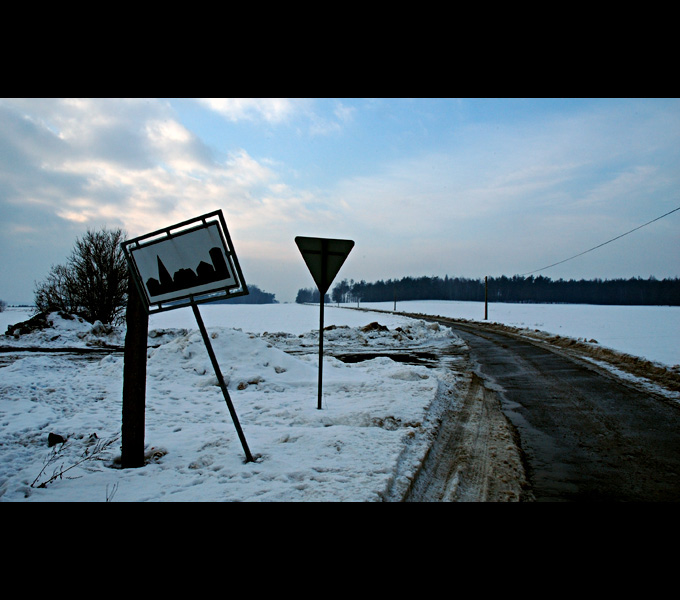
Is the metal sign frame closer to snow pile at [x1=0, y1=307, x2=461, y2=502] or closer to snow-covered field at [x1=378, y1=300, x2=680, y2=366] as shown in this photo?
snow pile at [x1=0, y1=307, x2=461, y2=502]

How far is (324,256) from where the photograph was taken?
5.98 meters

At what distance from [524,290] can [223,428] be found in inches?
5382

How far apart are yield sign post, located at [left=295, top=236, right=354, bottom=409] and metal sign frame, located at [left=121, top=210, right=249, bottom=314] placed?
2.75 m

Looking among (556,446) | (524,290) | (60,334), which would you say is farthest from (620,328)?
(524,290)

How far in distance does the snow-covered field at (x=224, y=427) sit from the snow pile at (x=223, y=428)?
0.06ft

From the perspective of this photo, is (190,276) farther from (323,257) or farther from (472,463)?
(472,463)

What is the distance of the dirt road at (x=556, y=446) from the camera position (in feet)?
10.3

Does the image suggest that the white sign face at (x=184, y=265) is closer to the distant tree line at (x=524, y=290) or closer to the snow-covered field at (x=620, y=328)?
the snow-covered field at (x=620, y=328)

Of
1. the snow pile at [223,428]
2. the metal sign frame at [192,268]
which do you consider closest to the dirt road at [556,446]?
the snow pile at [223,428]

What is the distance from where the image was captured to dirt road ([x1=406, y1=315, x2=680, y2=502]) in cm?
314

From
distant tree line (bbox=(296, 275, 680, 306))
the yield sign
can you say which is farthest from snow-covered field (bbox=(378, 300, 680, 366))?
distant tree line (bbox=(296, 275, 680, 306))
